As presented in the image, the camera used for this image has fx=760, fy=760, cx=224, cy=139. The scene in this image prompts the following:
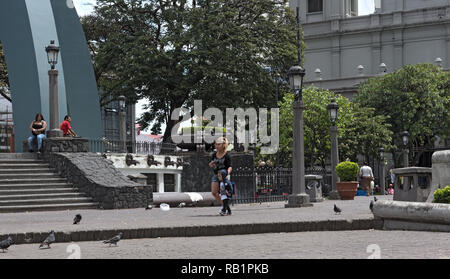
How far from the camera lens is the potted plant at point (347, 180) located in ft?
90.0

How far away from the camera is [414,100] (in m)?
55.4

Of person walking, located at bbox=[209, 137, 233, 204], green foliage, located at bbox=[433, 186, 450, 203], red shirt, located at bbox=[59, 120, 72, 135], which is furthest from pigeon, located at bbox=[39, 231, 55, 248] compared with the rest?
red shirt, located at bbox=[59, 120, 72, 135]

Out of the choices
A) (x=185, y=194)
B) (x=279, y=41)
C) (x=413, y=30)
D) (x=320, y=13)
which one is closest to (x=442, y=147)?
(x=413, y=30)

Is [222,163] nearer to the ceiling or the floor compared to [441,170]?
nearer to the ceiling

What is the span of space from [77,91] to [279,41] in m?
16.3

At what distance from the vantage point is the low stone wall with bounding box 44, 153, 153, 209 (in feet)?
68.6

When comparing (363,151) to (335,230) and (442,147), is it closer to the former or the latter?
(442,147)

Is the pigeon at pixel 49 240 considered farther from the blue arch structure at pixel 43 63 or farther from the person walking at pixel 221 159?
the blue arch structure at pixel 43 63

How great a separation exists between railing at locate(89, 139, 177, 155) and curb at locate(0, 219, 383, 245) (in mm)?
15160

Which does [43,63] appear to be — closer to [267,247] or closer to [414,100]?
[267,247]

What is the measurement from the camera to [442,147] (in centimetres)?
6512

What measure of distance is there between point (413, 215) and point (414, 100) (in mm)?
44463

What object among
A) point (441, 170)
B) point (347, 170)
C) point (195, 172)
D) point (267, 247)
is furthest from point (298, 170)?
point (195, 172)

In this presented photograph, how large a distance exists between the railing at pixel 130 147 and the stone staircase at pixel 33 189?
176 inches
